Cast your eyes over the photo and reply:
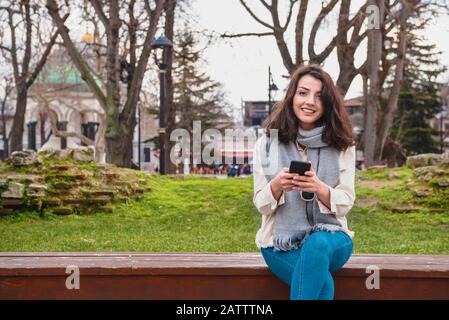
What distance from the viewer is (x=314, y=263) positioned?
122 inches

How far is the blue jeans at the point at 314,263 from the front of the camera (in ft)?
10.1

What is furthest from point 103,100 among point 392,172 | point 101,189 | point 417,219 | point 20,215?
point 417,219

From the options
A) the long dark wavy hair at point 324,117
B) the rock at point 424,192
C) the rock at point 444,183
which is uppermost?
the long dark wavy hair at point 324,117

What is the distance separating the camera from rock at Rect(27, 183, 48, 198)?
984cm

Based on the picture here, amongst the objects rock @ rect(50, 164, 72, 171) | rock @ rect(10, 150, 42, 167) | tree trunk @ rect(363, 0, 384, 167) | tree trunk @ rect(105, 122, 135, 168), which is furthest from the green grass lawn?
tree trunk @ rect(363, 0, 384, 167)

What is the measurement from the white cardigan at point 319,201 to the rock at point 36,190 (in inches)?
278

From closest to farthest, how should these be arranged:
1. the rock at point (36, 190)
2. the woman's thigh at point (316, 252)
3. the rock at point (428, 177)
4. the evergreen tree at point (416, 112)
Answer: the woman's thigh at point (316, 252) → the rock at point (36, 190) → the rock at point (428, 177) → the evergreen tree at point (416, 112)

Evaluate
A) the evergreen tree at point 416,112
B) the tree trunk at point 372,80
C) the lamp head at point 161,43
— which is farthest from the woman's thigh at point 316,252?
the evergreen tree at point 416,112

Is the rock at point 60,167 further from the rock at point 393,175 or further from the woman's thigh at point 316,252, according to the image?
the woman's thigh at point 316,252

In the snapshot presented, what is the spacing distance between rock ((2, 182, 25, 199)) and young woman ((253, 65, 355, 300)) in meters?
7.08

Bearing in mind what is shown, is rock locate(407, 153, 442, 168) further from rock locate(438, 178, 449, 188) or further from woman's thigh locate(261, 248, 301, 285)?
woman's thigh locate(261, 248, 301, 285)

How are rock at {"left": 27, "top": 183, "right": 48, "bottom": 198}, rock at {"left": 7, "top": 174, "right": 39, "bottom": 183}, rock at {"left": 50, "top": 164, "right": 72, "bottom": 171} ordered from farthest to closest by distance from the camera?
rock at {"left": 50, "top": 164, "right": 72, "bottom": 171} < rock at {"left": 7, "top": 174, "right": 39, "bottom": 183} < rock at {"left": 27, "top": 183, "right": 48, "bottom": 198}

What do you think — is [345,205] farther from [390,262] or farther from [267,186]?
[390,262]
